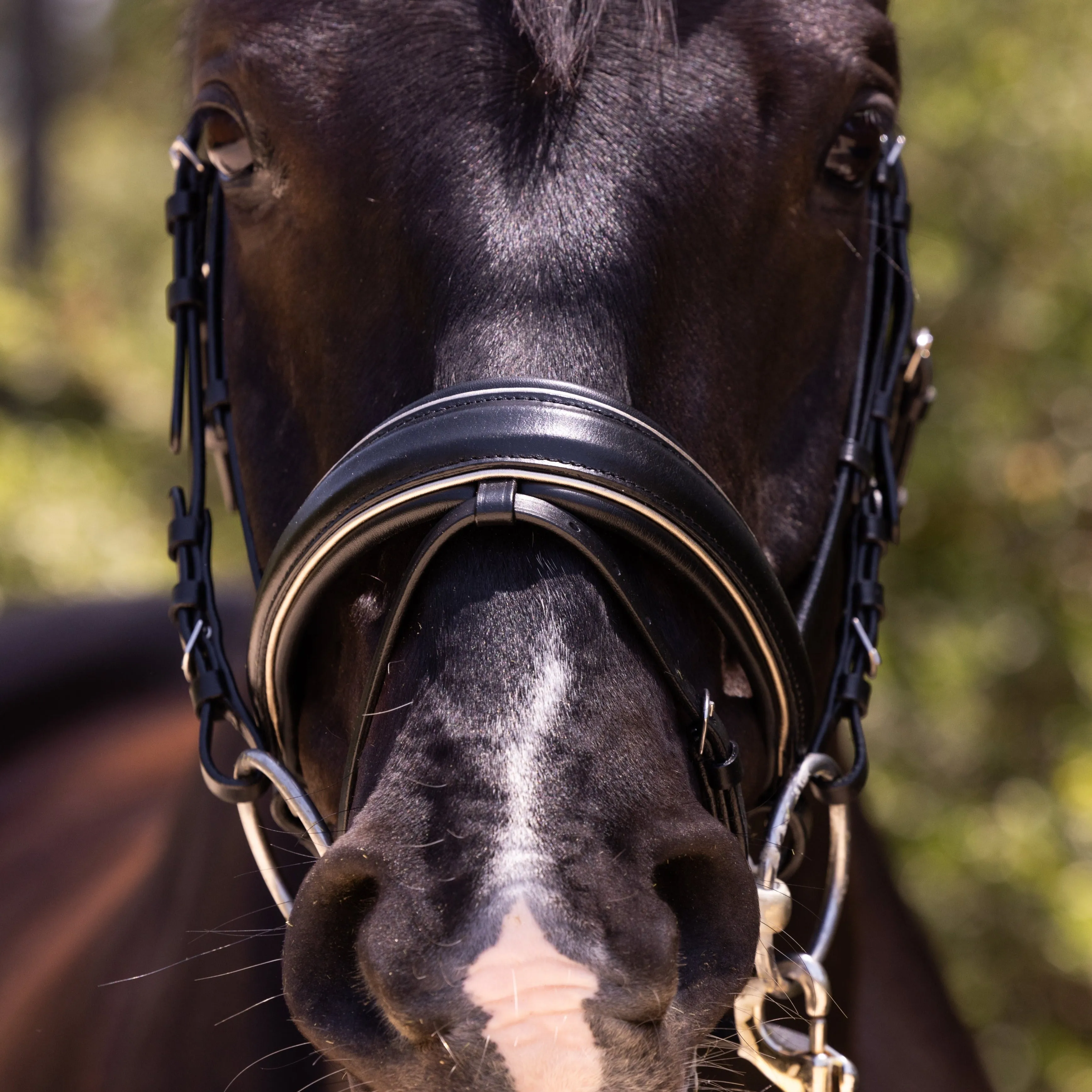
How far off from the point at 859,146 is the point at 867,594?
625 millimetres

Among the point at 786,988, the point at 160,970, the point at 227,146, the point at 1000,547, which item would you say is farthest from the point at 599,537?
the point at 1000,547

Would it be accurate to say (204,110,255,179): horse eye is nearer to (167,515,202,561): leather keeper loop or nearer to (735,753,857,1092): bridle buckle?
(167,515,202,561): leather keeper loop

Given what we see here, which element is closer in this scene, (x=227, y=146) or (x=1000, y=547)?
(x=227, y=146)

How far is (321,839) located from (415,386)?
Result: 0.52 m

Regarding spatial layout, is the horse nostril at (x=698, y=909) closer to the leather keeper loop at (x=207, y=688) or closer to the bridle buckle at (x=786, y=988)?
the bridle buckle at (x=786, y=988)

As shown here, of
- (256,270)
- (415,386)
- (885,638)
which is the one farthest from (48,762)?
(885,638)

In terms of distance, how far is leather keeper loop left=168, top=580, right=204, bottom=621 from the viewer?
1.68 metres

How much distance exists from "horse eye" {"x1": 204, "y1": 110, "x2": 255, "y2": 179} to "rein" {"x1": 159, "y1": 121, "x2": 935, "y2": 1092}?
0.45 ft

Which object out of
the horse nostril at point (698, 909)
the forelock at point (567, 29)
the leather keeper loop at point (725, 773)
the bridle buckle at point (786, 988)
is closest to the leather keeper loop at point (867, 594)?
the bridle buckle at point (786, 988)

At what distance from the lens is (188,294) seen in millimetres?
1812

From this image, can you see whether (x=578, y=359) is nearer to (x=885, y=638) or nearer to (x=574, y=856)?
(x=574, y=856)

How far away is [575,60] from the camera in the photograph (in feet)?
4.76

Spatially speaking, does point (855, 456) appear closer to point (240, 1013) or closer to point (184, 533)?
point (184, 533)

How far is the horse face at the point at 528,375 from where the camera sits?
1067mm
